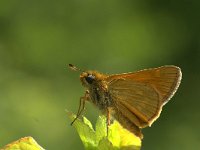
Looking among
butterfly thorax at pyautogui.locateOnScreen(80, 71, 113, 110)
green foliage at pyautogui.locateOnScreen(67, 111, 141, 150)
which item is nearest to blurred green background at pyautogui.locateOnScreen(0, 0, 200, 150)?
butterfly thorax at pyautogui.locateOnScreen(80, 71, 113, 110)

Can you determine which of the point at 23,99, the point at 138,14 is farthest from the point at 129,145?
the point at 138,14

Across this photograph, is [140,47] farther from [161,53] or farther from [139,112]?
[139,112]

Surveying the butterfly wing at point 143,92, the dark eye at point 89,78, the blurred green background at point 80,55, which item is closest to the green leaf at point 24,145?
the butterfly wing at point 143,92

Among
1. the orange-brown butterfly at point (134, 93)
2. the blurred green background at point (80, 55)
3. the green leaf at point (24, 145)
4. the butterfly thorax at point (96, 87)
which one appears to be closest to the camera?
the green leaf at point (24, 145)

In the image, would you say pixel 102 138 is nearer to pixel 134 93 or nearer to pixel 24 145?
pixel 24 145

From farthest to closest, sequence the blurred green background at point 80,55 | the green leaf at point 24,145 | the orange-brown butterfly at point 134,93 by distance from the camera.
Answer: the blurred green background at point 80,55 < the orange-brown butterfly at point 134,93 < the green leaf at point 24,145

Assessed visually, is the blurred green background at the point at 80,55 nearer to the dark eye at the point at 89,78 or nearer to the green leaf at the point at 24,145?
the dark eye at the point at 89,78

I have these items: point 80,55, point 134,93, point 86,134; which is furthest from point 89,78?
point 80,55
